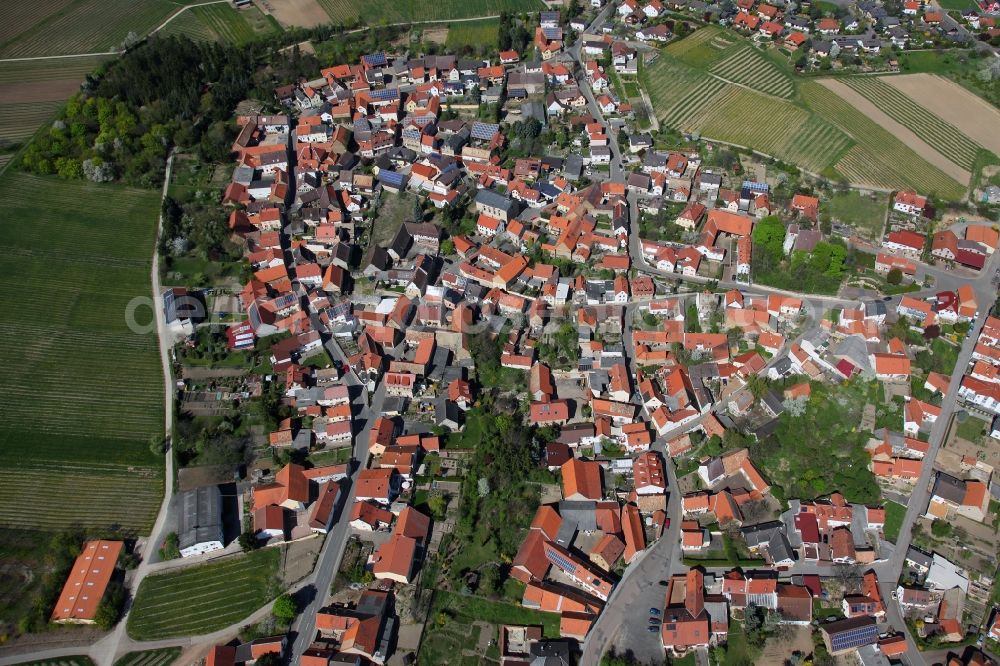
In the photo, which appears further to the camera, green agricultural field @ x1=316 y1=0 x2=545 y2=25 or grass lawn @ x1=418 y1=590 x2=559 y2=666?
green agricultural field @ x1=316 y1=0 x2=545 y2=25

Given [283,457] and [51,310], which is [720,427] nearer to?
[283,457]

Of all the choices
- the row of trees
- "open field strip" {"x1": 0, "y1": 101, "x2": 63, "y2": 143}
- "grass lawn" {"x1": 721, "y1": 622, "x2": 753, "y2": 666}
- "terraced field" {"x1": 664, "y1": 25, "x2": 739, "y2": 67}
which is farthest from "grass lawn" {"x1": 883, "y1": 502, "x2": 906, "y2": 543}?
"open field strip" {"x1": 0, "y1": 101, "x2": 63, "y2": 143}

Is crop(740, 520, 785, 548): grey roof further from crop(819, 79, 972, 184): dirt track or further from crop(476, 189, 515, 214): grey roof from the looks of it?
crop(819, 79, 972, 184): dirt track

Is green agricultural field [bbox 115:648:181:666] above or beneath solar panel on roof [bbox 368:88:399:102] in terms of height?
beneath

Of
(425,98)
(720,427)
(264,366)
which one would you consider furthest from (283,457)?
(425,98)

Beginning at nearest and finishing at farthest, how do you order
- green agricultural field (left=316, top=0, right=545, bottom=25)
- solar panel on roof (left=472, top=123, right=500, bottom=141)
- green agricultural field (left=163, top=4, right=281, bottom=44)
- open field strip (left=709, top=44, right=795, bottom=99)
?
solar panel on roof (left=472, top=123, right=500, bottom=141) < open field strip (left=709, top=44, right=795, bottom=99) < green agricultural field (left=163, top=4, right=281, bottom=44) < green agricultural field (left=316, top=0, right=545, bottom=25)

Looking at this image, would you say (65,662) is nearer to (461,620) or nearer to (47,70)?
(461,620)

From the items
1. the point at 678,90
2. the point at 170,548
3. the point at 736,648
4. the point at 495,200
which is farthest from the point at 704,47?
the point at 170,548

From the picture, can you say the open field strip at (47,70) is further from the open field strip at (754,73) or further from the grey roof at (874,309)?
the grey roof at (874,309)
